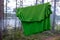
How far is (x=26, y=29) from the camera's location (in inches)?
96.3

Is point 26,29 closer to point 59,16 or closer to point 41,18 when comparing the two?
point 41,18

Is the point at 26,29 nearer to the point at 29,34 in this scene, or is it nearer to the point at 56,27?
the point at 29,34

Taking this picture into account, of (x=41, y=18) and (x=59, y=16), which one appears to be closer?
(x=41, y=18)

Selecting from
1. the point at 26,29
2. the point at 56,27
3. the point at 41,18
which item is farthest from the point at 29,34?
the point at 56,27

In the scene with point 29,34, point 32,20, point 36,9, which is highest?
point 36,9

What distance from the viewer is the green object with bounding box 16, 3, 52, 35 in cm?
241

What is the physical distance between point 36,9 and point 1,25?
1.97 ft

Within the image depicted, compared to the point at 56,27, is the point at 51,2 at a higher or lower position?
higher

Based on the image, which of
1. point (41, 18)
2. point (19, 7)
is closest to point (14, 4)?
point (19, 7)

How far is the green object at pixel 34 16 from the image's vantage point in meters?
2.41

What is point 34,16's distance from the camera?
2414mm

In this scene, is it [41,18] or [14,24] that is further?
[14,24]

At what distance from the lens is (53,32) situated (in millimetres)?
2670

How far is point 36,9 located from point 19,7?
0.32 metres
